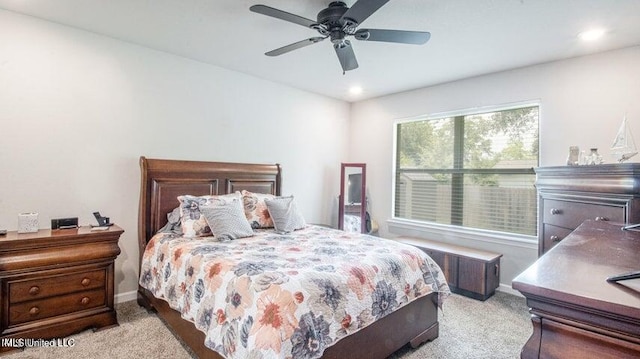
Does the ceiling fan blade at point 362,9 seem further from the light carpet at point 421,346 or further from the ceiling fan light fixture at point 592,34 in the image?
the light carpet at point 421,346

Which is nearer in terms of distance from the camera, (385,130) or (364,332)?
(364,332)

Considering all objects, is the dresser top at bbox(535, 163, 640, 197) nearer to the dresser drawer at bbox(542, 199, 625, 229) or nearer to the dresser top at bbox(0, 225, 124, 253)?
the dresser drawer at bbox(542, 199, 625, 229)

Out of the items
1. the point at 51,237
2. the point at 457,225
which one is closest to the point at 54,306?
the point at 51,237

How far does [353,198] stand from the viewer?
4.94 metres

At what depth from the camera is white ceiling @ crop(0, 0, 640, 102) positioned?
7.79 ft

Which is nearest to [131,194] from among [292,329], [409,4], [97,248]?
[97,248]

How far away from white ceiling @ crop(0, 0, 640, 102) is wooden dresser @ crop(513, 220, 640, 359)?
81.7 inches

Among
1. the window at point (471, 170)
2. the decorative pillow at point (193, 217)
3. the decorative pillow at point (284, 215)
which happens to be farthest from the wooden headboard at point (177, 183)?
the window at point (471, 170)

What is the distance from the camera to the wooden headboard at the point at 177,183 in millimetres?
3152

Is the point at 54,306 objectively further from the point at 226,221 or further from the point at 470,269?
the point at 470,269

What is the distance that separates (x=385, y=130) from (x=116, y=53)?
3.53 m

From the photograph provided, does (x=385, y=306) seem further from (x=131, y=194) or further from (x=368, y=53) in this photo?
(x=131, y=194)

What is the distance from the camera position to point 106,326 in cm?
263

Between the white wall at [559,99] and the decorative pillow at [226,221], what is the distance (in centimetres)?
261
